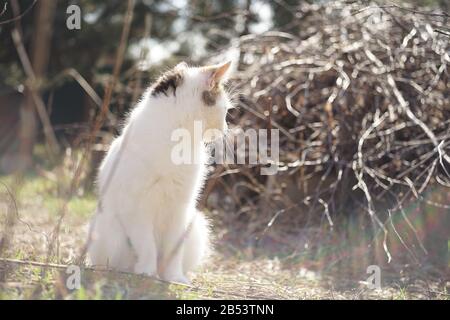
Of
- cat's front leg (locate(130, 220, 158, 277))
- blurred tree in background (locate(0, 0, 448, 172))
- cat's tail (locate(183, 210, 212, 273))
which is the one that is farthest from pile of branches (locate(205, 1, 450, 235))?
blurred tree in background (locate(0, 0, 448, 172))

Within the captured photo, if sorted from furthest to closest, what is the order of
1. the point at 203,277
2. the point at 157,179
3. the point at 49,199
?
the point at 49,199 → the point at 203,277 → the point at 157,179

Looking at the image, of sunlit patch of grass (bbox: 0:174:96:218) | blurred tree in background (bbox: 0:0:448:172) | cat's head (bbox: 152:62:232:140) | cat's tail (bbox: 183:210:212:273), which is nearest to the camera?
cat's head (bbox: 152:62:232:140)

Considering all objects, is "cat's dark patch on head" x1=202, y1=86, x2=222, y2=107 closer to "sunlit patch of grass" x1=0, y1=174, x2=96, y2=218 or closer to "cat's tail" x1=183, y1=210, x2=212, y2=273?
"cat's tail" x1=183, y1=210, x2=212, y2=273

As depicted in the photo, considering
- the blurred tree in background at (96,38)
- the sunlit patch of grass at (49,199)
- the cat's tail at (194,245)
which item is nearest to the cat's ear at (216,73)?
the cat's tail at (194,245)

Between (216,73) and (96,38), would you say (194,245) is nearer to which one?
(216,73)

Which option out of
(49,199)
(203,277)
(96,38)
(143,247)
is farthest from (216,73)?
(96,38)

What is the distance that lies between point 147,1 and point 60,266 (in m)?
8.49

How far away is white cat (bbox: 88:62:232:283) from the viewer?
2.92 m

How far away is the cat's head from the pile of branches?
48.8 inches

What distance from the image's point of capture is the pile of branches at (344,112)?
4.47m

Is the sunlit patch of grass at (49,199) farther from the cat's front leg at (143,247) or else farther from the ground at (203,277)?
the cat's front leg at (143,247)

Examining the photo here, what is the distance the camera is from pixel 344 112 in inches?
187

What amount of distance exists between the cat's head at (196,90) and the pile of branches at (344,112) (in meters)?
1.24

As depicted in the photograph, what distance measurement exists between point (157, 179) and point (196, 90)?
0.56 metres
